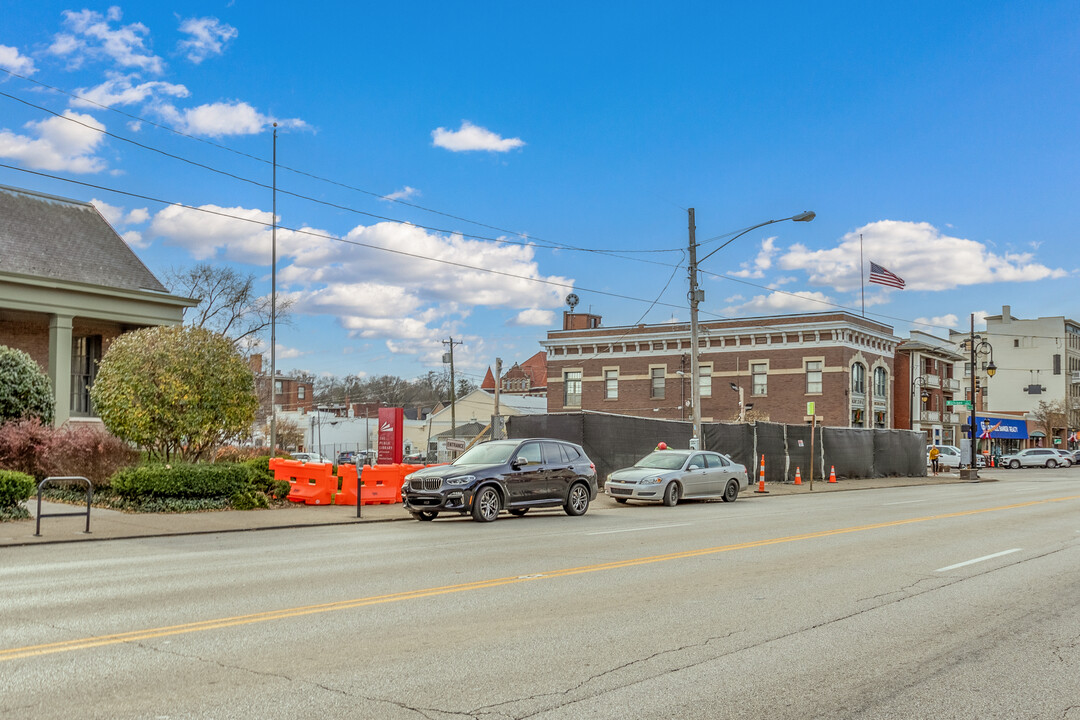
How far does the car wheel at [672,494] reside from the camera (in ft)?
77.7

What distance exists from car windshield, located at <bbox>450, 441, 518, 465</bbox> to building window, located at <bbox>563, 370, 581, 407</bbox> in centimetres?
4720

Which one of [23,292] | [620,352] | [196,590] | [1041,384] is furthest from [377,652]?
[1041,384]

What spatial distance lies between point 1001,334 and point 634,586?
109261mm

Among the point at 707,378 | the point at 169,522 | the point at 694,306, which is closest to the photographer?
the point at 169,522

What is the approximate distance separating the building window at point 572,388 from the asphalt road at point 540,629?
171 feet

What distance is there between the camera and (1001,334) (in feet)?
350

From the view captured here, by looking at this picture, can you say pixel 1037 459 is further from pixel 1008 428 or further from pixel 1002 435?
pixel 1008 428

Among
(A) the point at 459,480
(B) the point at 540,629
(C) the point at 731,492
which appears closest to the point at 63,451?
(A) the point at 459,480

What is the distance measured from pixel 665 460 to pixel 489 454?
6.98 m

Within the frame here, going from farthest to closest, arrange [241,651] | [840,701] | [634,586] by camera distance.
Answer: [634,586] → [241,651] → [840,701]

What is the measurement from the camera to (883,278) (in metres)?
46.9

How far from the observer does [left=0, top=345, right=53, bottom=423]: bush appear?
21734mm

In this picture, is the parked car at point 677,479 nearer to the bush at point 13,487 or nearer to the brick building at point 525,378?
the bush at point 13,487

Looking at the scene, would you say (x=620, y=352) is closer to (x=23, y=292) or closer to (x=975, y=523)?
(x=23, y=292)
